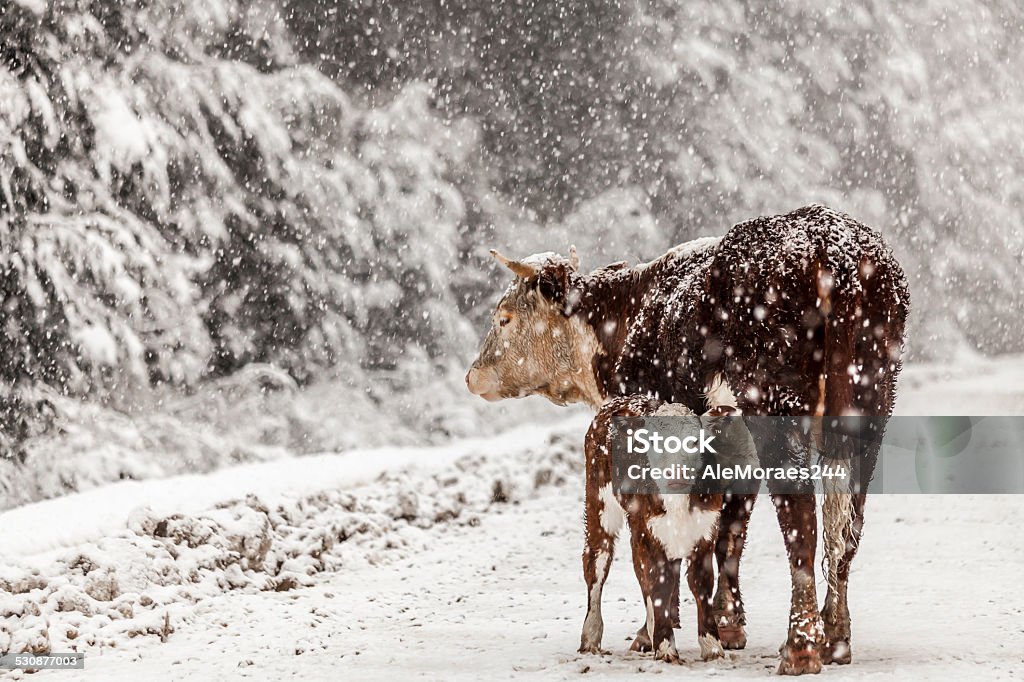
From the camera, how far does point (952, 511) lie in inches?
467

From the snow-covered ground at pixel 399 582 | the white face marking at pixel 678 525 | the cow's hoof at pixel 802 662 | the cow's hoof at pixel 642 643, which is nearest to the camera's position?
the cow's hoof at pixel 802 662

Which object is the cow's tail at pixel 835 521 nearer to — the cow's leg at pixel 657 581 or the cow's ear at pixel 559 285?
the cow's leg at pixel 657 581

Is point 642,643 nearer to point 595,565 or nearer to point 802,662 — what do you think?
point 595,565

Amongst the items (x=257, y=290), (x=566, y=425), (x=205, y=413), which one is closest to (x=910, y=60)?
(x=566, y=425)

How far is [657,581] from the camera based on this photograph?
5770 millimetres

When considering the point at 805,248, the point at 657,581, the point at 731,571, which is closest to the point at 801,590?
the point at 657,581

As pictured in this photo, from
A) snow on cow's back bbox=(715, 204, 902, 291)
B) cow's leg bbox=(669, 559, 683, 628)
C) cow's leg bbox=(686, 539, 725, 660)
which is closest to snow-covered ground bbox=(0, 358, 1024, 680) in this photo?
cow's leg bbox=(686, 539, 725, 660)

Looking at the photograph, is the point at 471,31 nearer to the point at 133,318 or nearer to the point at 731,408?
the point at 133,318

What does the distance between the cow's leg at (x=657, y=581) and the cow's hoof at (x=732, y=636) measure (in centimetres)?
80

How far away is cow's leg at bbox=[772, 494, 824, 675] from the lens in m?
5.50

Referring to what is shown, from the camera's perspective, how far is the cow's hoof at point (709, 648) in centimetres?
598

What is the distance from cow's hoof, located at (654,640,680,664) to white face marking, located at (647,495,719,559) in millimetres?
471

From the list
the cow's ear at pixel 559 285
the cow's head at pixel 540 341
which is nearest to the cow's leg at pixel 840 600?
the cow's head at pixel 540 341

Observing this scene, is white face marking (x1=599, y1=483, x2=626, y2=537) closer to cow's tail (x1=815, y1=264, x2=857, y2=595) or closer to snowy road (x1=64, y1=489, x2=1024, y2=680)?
snowy road (x1=64, y1=489, x2=1024, y2=680)
